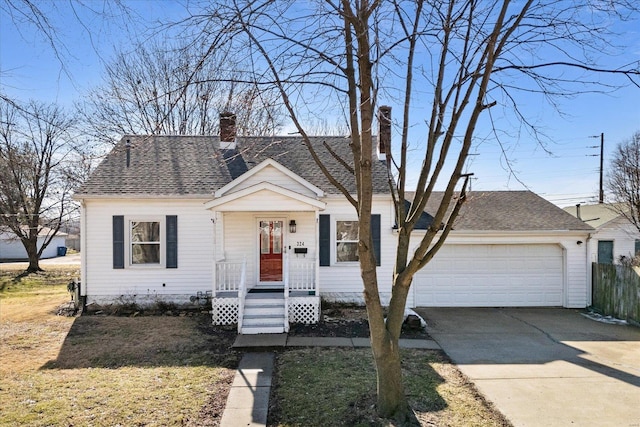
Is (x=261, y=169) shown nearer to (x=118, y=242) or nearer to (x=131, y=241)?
(x=131, y=241)

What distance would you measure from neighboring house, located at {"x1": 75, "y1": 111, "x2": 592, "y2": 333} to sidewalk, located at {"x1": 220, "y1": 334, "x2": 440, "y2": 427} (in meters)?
2.18

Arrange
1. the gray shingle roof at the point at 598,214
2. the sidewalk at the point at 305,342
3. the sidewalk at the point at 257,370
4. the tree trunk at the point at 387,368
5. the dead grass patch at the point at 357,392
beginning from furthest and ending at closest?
the gray shingle roof at the point at 598,214 → the sidewalk at the point at 305,342 → the sidewalk at the point at 257,370 → the dead grass patch at the point at 357,392 → the tree trunk at the point at 387,368

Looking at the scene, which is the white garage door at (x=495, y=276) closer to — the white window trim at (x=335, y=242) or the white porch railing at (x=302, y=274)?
the white window trim at (x=335, y=242)

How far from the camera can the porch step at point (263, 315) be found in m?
9.20

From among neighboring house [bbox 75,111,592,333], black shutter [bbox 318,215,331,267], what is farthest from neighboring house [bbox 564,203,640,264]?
black shutter [bbox 318,215,331,267]

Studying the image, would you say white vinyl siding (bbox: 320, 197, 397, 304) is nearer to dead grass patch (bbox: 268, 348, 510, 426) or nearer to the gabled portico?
the gabled portico

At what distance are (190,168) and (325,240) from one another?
16.6ft

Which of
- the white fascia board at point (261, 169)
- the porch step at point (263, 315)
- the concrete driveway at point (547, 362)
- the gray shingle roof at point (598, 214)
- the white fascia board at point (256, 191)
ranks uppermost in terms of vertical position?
the white fascia board at point (261, 169)

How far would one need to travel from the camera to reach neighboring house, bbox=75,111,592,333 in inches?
448

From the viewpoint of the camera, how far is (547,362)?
283 inches

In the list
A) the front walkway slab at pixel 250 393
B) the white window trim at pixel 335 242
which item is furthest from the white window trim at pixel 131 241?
the front walkway slab at pixel 250 393

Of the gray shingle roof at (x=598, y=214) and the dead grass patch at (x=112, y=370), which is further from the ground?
the gray shingle roof at (x=598, y=214)

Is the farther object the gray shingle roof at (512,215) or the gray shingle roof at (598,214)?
the gray shingle roof at (598,214)

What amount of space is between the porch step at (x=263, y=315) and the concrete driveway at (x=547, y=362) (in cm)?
368
